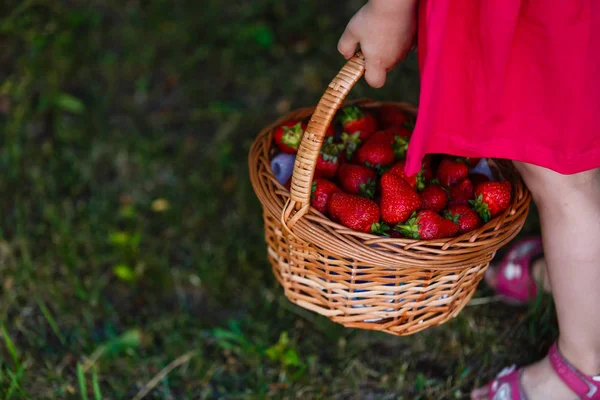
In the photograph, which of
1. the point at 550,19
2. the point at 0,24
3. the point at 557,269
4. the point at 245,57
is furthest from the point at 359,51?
the point at 0,24

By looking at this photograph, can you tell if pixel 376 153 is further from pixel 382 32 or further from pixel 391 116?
pixel 382 32

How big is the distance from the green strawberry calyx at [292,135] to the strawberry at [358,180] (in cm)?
12

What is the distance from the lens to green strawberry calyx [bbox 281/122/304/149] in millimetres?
1288

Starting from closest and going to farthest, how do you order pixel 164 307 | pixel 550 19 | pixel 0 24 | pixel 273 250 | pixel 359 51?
pixel 550 19 → pixel 359 51 → pixel 273 250 → pixel 164 307 → pixel 0 24

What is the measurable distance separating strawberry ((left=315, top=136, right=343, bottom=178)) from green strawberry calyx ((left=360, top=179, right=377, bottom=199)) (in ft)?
0.28

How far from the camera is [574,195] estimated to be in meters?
1.12

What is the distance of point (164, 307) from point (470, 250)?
34.7 inches

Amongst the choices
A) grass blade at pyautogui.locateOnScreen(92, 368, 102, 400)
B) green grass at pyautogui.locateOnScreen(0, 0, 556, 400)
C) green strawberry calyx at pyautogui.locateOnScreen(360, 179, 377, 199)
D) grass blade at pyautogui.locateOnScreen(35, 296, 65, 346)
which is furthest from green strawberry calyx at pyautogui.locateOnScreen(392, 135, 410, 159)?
grass blade at pyautogui.locateOnScreen(35, 296, 65, 346)

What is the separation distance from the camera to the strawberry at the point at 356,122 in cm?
133

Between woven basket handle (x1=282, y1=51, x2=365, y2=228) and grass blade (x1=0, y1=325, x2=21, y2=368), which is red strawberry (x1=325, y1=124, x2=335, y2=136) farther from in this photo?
grass blade (x1=0, y1=325, x2=21, y2=368)

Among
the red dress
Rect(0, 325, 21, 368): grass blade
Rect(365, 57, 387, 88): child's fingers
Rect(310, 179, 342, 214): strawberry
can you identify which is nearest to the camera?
the red dress

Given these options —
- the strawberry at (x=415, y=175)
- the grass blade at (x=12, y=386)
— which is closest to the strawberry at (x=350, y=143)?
the strawberry at (x=415, y=175)

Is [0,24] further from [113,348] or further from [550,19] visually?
[550,19]

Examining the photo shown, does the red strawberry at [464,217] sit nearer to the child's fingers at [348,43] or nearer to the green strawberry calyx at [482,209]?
the green strawberry calyx at [482,209]
